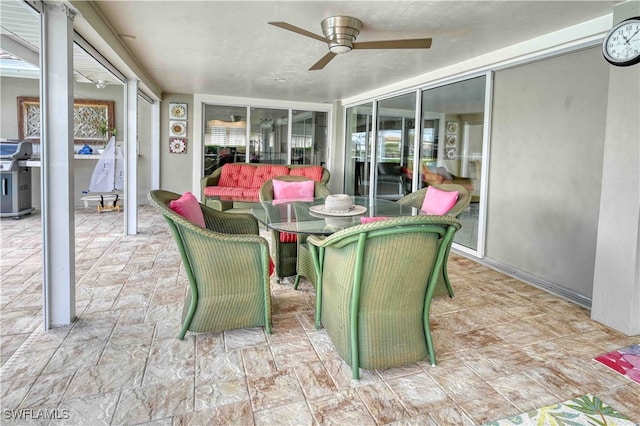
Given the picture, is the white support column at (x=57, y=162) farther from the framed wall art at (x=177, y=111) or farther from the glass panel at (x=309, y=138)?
the glass panel at (x=309, y=138)

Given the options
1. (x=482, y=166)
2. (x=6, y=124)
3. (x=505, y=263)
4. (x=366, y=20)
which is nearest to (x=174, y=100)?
(x=6, y=124)

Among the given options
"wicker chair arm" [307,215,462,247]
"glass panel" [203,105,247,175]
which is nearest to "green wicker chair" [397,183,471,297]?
"wicker chair arm" [307,215,462,247]

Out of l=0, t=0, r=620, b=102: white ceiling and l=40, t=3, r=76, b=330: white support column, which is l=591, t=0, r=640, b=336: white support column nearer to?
l=0, t=0, r=620, b=102: white ceiling

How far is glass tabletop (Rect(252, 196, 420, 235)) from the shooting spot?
2.29m

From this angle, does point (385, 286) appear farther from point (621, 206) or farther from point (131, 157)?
point (131, 157)

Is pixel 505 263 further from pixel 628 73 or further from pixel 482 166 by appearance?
pixel 628 73

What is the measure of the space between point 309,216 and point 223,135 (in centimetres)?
545

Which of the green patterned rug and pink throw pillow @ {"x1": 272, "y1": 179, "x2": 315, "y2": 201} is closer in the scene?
the green patterned rug

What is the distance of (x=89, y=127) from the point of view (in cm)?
702

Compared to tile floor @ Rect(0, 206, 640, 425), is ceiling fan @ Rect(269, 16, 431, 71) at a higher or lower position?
higher

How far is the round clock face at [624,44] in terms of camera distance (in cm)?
231

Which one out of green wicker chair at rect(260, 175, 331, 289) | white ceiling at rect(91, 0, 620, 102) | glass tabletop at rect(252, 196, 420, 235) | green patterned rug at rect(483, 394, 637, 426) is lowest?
green patterned rug at rect(483, 394, 637, 426)

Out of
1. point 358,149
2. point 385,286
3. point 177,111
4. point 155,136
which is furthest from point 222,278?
point 177,111

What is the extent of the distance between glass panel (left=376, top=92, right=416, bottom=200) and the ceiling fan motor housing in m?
2.50
